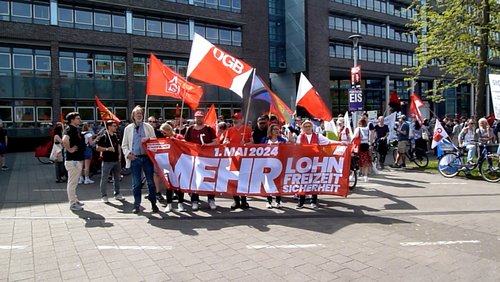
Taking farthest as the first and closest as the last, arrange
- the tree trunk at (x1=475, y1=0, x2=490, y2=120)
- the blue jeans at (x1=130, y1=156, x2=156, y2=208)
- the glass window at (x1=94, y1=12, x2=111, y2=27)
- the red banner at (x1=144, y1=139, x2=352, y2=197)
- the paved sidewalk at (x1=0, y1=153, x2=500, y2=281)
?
the glass window at (x1=94, y1=12, x2=111, y2=27), the tree trunk at (x1=475, y1=0, x2=490, y2=120), the red banner at (x1=144, y1=139, x2=352, y2=197), the blue jeans at (x1=130, y1=156, x2=156, y2=208), the paved sidewalk at (x1=0, y1=153, x2=500, y2=281)

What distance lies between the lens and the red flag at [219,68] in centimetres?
777

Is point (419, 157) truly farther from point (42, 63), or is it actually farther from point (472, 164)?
point (42, 63)

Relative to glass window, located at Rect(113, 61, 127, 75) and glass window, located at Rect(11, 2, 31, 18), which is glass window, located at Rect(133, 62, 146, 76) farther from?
glass window, located at Rect(11, 2, 31, 18)

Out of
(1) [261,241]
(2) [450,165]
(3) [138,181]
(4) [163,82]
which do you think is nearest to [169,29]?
(4) [163,82]

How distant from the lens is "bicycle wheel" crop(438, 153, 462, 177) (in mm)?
11672

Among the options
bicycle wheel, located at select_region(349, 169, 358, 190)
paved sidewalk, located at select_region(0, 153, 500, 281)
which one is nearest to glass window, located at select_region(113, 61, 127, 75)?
paved sidewalk, located at select_region(0, 153, 500, 281)

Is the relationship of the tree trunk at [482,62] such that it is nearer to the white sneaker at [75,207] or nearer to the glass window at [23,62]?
the white sneaker at [75,207]

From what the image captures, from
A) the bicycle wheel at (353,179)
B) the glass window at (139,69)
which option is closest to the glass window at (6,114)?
the glass window at (139,69)

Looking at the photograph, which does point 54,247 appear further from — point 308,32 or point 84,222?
point 308,32

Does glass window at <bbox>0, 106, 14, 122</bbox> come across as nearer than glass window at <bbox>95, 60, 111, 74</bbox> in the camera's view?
Yes

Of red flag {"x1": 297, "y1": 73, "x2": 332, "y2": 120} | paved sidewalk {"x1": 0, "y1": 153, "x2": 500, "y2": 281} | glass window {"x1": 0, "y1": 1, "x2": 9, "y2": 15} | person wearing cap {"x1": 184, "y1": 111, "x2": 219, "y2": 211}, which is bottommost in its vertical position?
paved sidewalk {"x1": 0, "y1": 153, "x2": 500, "y2": 281}

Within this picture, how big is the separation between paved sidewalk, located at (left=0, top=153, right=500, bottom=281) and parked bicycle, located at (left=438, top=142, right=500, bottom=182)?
219cm

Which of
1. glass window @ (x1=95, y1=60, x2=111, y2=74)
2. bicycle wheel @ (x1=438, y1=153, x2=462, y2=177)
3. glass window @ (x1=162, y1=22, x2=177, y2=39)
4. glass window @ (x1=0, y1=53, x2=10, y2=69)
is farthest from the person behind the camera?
glass window @ (x1=162, y1=22, x2=177, y2=39)

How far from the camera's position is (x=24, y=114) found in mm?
26594
